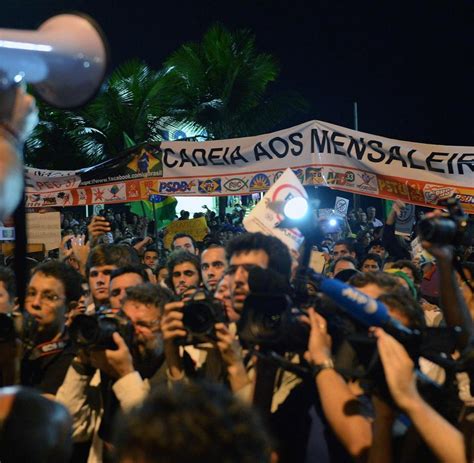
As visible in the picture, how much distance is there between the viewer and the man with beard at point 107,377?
3180 mm

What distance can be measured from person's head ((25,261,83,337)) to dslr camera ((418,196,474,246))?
1.87 metres

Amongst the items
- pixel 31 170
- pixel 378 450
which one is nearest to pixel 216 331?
pixel 378 450

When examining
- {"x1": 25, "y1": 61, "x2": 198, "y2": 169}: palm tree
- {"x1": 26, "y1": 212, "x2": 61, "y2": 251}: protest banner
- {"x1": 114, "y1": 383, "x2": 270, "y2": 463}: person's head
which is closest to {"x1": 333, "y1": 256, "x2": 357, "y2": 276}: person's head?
{"x1": 26, "y1": 212, "x2": 61, "y2": 251}: protest banner

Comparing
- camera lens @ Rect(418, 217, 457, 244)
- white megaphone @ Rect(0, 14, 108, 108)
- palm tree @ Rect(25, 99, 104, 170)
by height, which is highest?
palm tree @ Rect(25, 99, 104, 170)

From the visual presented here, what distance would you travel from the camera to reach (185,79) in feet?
75.6

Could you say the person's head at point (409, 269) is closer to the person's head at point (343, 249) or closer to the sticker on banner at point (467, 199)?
the sticker on banner at point (467, 199)

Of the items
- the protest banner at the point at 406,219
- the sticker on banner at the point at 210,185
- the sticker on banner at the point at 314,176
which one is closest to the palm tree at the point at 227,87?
the protest banner at the point at 406,219

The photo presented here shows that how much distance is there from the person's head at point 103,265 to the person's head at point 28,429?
121 inches

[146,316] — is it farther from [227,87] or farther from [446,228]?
[227,87]

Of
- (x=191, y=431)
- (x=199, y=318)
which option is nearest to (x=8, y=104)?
(x=191, y=431)

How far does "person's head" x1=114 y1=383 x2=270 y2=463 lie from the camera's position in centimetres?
124

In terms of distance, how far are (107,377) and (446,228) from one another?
1.57m

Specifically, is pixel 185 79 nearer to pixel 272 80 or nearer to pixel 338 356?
pixel 272 80

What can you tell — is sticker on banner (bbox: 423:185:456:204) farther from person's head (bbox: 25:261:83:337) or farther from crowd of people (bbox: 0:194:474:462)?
person's head (bbox: 25:261:83:337)
